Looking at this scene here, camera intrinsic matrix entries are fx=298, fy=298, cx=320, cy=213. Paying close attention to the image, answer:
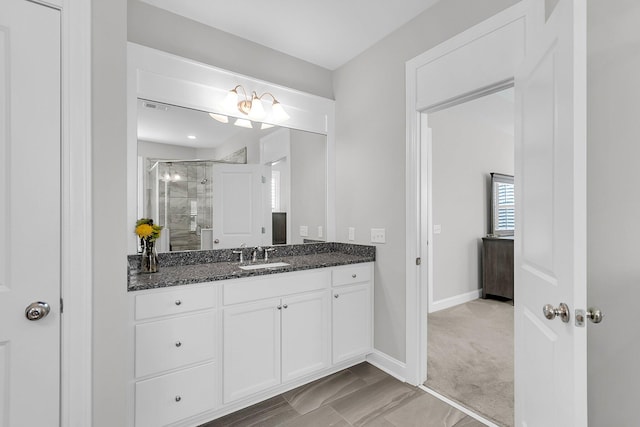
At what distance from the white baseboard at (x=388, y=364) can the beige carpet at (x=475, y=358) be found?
191 millimetres

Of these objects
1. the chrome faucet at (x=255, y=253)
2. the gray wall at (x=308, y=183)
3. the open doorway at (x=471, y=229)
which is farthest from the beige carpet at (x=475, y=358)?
the chrome faucet at (x=255, y=253)

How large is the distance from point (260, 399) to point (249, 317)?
0.61 m

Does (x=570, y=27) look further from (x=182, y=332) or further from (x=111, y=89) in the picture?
(x=182, y=332)

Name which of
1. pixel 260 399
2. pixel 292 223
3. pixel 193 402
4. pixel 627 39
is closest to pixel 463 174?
pixel 292 223

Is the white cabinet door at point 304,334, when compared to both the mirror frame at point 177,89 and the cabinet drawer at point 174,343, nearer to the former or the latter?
the cabinet drawer at point 174,343

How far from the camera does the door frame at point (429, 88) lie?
173 centimetres

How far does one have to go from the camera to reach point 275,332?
2.03 m

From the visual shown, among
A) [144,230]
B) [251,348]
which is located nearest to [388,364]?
[251,348]

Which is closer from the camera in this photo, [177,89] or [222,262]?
[177,89]

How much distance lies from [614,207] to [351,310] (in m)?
1.75

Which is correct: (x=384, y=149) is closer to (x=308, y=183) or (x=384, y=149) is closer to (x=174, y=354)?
(x=308, y=183)

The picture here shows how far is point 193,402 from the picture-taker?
1718 millimetres

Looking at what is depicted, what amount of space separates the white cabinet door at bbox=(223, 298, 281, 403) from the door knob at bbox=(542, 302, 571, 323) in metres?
1.49

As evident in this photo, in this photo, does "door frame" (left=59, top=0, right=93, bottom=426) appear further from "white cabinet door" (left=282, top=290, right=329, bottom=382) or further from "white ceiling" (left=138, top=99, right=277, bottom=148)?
"white cabinet door" (left=282, top=290, right=329, bottom=382)
